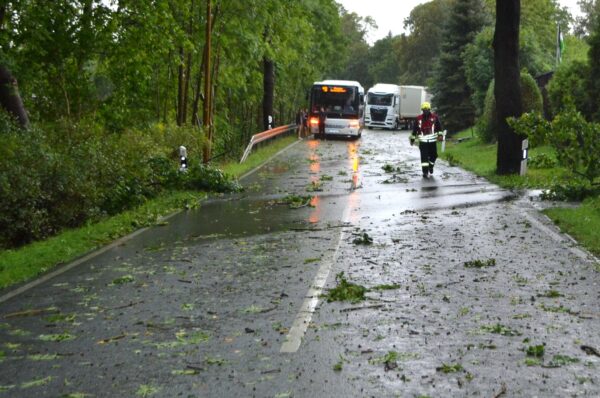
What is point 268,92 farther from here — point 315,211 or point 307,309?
point 307,309

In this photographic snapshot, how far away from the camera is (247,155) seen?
110 ft

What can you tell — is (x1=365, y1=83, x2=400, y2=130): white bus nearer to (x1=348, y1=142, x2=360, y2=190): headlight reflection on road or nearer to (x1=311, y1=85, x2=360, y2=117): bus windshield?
(x1=311, y1=85, x2=360, y2=117): bus windshield

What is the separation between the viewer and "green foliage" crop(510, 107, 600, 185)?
16688mm

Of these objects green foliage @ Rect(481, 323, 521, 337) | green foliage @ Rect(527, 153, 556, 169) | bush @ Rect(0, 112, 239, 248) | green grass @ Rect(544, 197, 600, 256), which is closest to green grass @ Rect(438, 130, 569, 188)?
green foliage @ Rect(527, 153, 556, 169)

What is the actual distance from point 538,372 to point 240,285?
4074 mm

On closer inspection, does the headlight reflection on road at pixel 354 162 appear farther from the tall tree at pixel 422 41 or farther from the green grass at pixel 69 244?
the tall tree at pixel 422 41

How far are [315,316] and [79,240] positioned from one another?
6370 millimetres

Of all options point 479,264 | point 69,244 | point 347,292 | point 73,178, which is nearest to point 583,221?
point 479,264

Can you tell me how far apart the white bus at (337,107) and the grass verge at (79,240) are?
29.0 meters

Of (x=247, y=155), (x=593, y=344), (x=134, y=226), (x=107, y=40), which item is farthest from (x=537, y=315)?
(x=247, y=155)

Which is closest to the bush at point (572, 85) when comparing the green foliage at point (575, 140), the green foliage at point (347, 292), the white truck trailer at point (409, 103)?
the green foliage at point (575, 140)

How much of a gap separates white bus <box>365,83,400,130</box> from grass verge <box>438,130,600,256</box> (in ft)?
80.3

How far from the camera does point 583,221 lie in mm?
13602

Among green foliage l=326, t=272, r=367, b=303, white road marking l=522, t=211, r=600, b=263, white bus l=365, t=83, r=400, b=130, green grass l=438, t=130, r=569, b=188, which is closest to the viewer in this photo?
green foliage l=326, t=272, r=367, b=303
